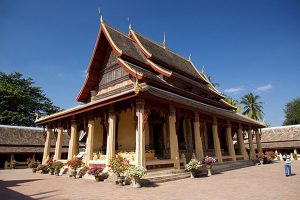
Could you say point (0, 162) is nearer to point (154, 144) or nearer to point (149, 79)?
point (154, 144)

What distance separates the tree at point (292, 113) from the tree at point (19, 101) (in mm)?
52974

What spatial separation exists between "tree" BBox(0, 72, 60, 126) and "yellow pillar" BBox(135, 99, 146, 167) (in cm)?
3616

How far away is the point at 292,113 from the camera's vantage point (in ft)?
180

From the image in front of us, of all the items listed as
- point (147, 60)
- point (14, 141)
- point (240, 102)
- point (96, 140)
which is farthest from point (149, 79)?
point (240, 102)

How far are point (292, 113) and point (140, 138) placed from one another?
5569cm

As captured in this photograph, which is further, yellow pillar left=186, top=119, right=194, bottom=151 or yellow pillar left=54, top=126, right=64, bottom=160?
yellow pillar left=54, top=126, right=64, bottom=160

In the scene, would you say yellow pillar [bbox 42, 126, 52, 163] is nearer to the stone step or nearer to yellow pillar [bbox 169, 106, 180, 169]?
yellow pillar [bbox 169, 106, 180, 169]

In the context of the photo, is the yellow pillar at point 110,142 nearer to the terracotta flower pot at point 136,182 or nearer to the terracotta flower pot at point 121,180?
the terracotta flower pot at point 121,180

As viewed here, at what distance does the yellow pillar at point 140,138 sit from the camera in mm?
10604

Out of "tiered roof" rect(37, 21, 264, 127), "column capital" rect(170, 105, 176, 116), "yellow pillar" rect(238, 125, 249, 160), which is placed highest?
"tiered roof" rect(37, 21, 264, 127)

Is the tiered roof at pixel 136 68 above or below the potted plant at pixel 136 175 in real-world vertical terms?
above

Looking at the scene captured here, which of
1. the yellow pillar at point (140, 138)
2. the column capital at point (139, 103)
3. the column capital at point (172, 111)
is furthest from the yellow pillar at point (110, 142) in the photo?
the column capital at point (172, 111)

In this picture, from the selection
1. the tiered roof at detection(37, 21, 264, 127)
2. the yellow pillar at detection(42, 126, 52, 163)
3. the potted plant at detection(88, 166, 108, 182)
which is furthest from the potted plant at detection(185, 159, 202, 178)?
the yellow pillar at detection(42, 126, 52, 163)

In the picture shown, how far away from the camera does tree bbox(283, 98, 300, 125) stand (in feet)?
173
